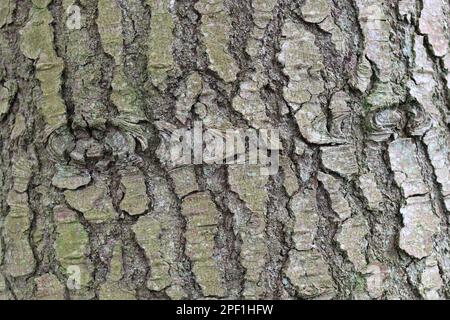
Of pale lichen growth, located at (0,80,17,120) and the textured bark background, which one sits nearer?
the textured bark background

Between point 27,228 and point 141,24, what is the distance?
462 millimetres

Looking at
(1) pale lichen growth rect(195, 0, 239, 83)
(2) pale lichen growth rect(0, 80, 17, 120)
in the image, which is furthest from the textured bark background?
(2) pale lichen growth rect(0, 80, 17, 120)

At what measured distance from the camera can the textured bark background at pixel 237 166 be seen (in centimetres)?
118

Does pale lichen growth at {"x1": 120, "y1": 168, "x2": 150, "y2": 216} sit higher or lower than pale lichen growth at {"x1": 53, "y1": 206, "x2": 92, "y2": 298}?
higher

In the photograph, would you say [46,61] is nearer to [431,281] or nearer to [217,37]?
[217,37]

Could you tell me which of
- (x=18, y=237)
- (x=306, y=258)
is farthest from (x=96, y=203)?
(x=306, y=258)

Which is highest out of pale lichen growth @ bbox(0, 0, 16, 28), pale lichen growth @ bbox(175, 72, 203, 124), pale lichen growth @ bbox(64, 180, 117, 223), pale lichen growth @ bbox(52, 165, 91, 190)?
pale lichen growth @ bbox(0, 0, 16, 28)

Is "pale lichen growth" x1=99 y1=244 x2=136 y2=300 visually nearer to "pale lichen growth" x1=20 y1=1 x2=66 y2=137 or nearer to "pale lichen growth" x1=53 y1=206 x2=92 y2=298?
"pale lichen growth" x1=53 y1=206 x2=92 y2=298

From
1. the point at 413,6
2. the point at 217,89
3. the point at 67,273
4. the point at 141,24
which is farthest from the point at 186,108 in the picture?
the point at 413,6

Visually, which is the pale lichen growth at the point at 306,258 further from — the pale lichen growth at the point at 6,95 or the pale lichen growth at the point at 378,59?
the pale lichen growth at the point at 6,95

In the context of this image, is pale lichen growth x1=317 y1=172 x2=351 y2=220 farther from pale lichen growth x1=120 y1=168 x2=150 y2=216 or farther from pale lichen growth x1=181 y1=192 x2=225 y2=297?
pale lichen growth x1=120 y1=168 x2=150 y2=216

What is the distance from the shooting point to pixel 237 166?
1.18m

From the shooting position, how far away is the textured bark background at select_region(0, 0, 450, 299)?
1.18 meters

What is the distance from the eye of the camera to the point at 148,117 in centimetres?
Answer: 119
